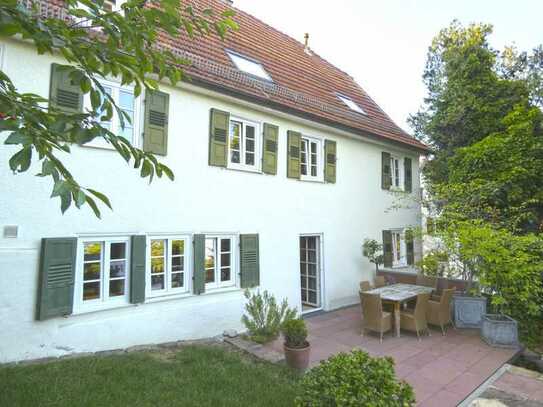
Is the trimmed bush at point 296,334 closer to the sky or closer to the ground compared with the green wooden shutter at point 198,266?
closer to the ground

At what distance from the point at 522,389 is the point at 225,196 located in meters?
6.24

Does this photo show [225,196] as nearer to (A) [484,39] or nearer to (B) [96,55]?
(B) [96,55]

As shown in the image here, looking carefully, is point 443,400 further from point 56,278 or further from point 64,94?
point 64,94

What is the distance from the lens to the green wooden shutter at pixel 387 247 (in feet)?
37.4

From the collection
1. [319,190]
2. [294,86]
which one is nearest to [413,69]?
[294,86]

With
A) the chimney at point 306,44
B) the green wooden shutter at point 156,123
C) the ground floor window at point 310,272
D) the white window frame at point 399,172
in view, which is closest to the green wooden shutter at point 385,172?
the white window frame at point 399,172

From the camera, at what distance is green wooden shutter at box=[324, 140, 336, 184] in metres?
9.91

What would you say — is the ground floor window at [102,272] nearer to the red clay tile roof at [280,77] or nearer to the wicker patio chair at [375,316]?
the red clay tile roof at [280,77]

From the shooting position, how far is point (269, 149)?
27.9 feet

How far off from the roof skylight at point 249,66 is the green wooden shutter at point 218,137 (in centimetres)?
218

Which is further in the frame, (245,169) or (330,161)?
(330,161)

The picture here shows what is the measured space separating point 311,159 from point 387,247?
173 inches

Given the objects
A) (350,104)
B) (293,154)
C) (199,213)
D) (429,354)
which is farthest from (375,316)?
(350,104)

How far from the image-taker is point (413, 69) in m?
17.4
